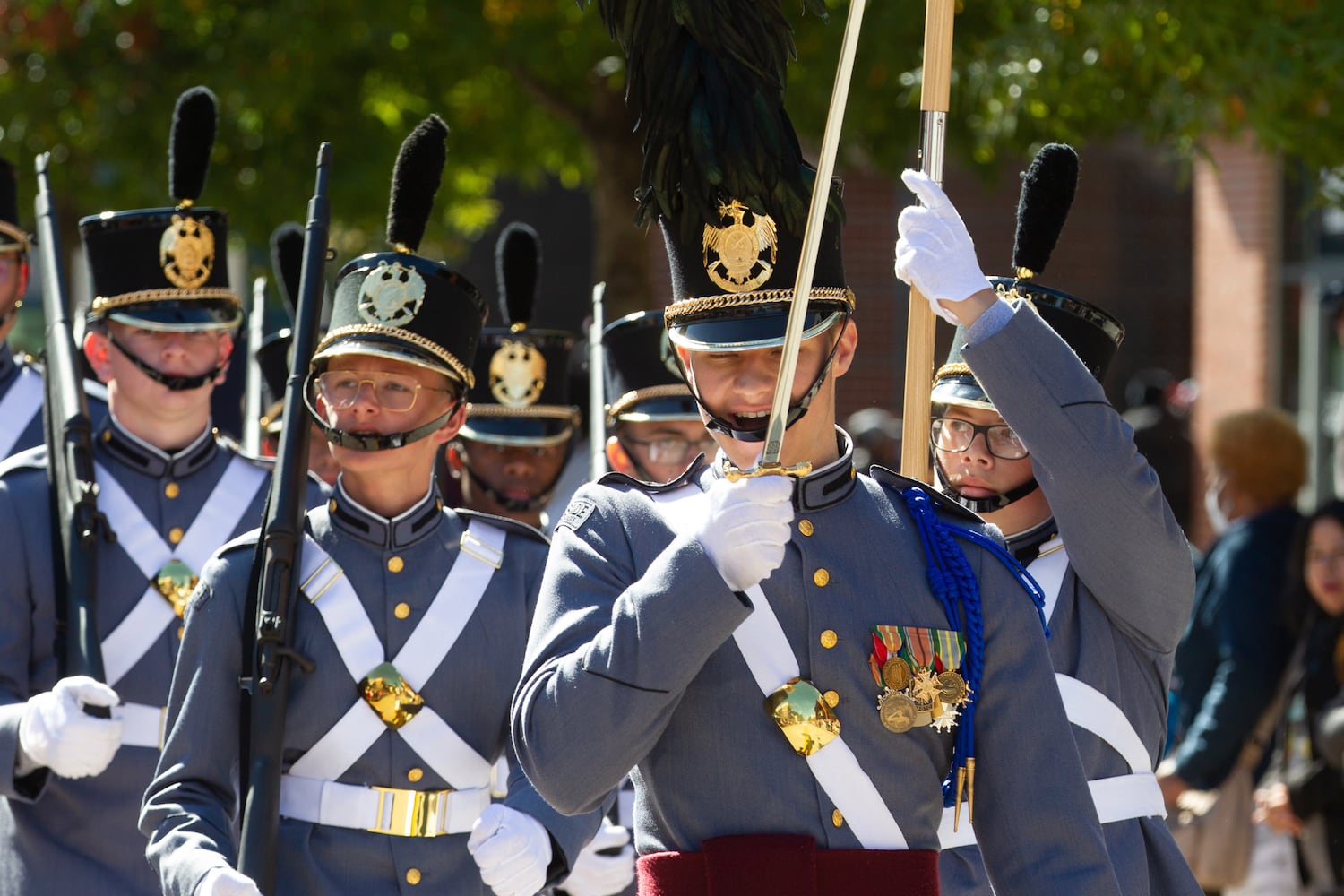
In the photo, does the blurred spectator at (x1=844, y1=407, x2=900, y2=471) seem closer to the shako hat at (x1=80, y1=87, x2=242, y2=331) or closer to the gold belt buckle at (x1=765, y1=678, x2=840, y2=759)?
the shako hat at (x1=80, y1=87, x2=242, y2=331)

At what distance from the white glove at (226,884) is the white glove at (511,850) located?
1.33 ft

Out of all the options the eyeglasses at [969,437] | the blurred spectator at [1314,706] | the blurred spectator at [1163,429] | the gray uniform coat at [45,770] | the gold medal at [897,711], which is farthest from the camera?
the blurred spectator at [1163,429]

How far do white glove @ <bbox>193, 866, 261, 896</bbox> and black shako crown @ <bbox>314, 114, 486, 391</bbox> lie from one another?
122 cm

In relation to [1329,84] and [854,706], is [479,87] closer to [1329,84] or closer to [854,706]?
[1329,84]

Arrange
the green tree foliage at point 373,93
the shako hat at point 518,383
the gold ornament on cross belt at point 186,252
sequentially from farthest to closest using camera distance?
the green tree foliage at point 373,93
the shako hat at point 518,383
the gold ornament on cross belt at point 186,252

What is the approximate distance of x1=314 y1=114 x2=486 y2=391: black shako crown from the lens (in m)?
4.25

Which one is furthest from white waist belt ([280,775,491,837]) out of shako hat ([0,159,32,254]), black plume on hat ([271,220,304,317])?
shako hat ([0,159,32,254])

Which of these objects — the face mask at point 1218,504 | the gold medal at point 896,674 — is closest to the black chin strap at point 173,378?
the gold medal at point 896,674

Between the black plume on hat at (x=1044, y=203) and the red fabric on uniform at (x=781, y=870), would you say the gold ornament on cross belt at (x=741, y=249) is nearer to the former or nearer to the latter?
the red fabric on uniform at (x=781, y=870)

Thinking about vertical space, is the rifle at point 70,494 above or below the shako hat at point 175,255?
below

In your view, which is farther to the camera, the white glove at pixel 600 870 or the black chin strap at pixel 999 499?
the white glove at pixel 600 870

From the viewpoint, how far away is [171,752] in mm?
3752

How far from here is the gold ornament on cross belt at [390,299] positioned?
429cm

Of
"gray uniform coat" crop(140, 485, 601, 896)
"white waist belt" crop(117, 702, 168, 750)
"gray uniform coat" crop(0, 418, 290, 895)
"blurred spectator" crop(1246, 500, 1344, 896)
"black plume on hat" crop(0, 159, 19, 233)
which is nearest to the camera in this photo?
"gray uniform coat" crop(140, 485, 601, 896)
